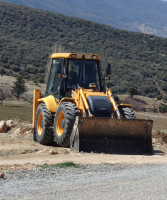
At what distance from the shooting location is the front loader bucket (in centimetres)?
1370

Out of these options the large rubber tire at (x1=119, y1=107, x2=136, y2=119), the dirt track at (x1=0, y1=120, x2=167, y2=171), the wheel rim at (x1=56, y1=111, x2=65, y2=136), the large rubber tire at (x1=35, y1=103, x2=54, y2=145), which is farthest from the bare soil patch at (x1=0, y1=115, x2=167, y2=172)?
the large rubber tire at (x1=119, y1=107, x2=136, y2=119)

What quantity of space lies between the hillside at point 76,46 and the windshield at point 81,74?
4929cm

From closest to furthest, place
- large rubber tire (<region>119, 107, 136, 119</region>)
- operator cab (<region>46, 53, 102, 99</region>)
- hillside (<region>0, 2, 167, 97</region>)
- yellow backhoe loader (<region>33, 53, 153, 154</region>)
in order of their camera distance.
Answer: yellow backhoe loader (<region>33, 53, 153, 154</region>) → large rubber tire (<region>119, 107, 136, 119</region>) → operator cab (<region>46, 53, 102, 99</region>) → hillside (<region>0, 2, 167, 97</region>)

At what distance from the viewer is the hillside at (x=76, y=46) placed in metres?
73.4

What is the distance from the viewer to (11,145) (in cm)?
1552

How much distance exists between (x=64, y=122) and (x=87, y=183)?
5744 millimetres

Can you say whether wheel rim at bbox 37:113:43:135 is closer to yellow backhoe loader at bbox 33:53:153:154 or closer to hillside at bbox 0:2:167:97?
yellow backhoe loader at bbox 33:53:153:154

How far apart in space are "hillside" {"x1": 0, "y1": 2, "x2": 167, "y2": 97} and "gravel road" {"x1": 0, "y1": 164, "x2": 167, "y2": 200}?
5482 centimetres

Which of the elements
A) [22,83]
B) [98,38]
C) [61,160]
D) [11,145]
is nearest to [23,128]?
[11,145]

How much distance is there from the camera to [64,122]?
14.3 meters

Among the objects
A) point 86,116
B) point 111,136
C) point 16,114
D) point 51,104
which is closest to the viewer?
point 86,116

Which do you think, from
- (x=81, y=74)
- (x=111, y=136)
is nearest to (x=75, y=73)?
(x=81, y=74)

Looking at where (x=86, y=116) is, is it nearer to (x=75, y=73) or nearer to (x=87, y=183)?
(x=75, y=73)

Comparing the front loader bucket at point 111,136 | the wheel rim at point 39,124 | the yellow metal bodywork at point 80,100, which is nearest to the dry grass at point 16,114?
the wheel rim at point 39,124
